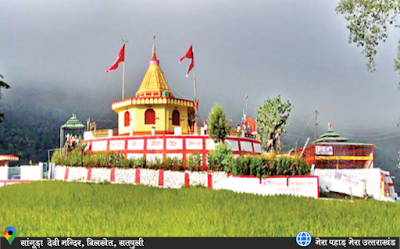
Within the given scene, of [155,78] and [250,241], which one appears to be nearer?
[250,241]

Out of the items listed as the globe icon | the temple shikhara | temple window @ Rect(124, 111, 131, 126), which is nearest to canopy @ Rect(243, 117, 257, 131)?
the temple shikhara

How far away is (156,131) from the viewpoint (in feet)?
121

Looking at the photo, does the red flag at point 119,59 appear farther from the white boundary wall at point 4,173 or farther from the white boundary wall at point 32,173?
the white boundary wall at point 4,173

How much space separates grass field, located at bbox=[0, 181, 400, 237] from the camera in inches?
426

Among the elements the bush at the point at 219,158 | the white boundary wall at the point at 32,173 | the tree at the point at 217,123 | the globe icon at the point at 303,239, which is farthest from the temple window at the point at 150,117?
the globe icon at the point at 303,239

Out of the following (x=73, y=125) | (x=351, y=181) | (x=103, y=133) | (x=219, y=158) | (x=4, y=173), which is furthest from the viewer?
(x=73, y=125)

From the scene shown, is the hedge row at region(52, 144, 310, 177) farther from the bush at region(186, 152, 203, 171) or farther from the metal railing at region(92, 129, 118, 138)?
the metal railing at region(92, 129, 118, 138)

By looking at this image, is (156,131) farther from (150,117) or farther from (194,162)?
(194,162)

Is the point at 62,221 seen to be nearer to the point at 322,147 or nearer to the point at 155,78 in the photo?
the point at 155,78

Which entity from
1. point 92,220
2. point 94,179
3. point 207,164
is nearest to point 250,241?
point 92,220

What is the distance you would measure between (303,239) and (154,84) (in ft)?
105

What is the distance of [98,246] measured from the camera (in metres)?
9.62

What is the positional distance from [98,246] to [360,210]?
1032 cm

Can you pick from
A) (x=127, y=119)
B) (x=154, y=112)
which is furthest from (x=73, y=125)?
(x=154, y=112)
